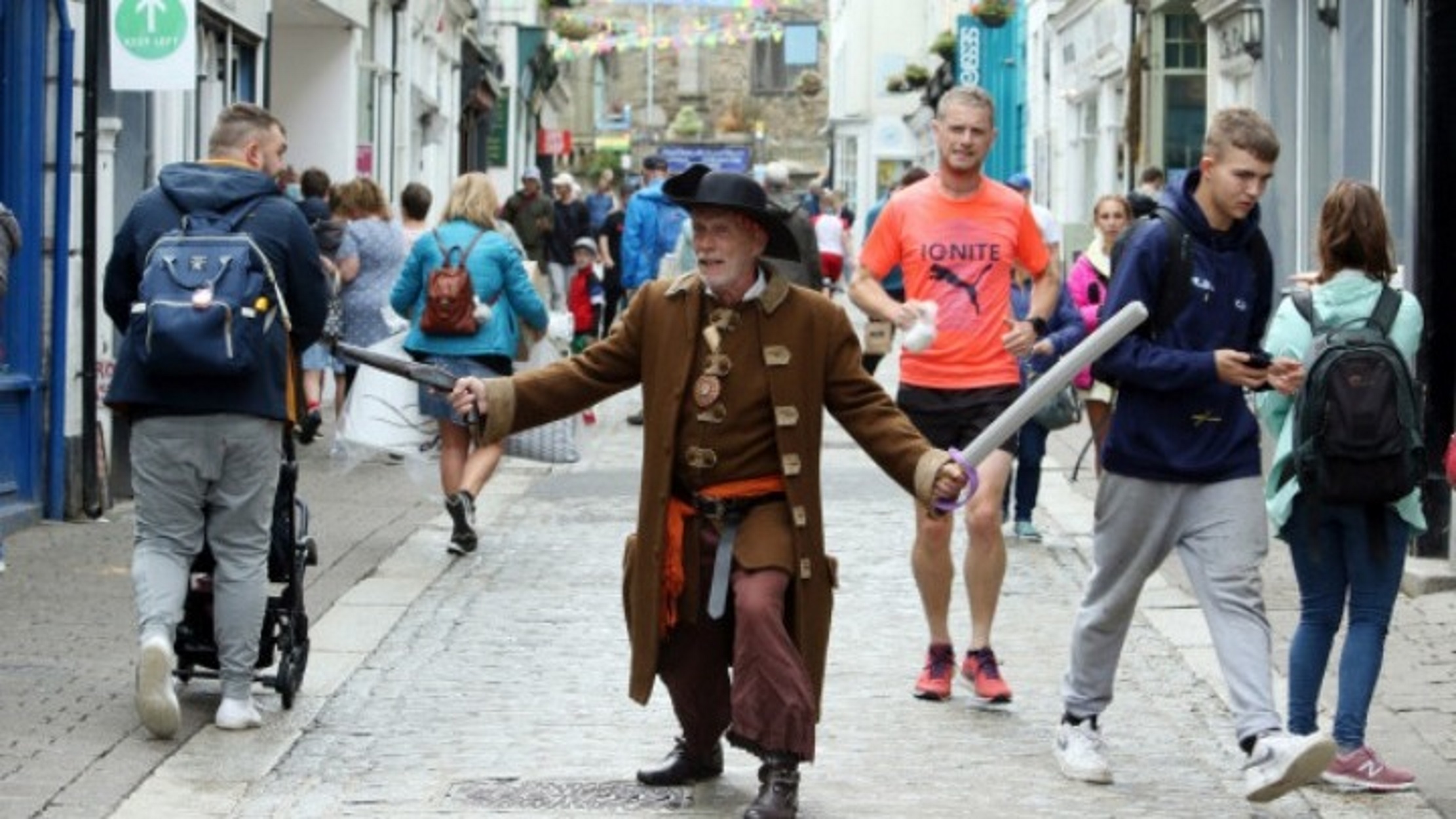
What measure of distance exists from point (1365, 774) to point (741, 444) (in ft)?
6.46

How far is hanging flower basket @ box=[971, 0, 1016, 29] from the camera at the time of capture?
131ft

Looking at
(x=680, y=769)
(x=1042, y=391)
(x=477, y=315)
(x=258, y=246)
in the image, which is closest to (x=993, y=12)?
(x=477, y=315)

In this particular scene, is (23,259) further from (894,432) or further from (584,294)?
(584,294)

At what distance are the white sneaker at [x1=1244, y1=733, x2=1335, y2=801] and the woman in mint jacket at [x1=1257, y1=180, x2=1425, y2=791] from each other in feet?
2.45

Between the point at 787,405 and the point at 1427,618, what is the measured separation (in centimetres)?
482

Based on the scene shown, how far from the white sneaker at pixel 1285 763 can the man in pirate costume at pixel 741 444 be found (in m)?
1.09

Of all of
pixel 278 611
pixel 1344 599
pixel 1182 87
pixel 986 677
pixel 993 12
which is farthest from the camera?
pixel 993 12

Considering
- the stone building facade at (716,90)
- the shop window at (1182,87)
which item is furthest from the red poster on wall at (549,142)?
the shop window at (1182,87)

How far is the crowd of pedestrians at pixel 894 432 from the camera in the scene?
7.63 metres

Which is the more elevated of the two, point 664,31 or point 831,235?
point 664,31

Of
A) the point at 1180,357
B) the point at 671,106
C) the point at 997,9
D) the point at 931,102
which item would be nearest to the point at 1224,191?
the point at 1180,357

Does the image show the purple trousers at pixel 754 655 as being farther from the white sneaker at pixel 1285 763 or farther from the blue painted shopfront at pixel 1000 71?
the blue painted shopfront at pixel 1000 71

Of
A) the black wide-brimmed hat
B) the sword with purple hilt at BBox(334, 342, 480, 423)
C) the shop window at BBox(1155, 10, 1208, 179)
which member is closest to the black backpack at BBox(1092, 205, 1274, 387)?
the black wide-brimmed hat

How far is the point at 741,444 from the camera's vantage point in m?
7.64
